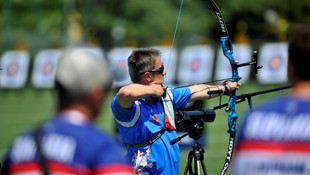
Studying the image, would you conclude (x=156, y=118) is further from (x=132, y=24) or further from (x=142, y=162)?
(x=132, y=24)

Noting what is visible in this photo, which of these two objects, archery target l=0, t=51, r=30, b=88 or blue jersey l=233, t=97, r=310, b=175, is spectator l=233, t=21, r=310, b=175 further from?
archery target l=0, t=51, r=30, b=88

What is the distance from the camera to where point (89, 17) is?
93.0ft

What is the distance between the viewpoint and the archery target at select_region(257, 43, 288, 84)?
55.9 ft

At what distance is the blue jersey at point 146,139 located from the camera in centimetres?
317

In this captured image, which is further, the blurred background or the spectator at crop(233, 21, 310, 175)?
the blurred background

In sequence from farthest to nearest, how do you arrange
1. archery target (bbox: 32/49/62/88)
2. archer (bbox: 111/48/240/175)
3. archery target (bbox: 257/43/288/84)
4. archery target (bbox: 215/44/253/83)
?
archery target (bbox: 32/49/62/88) → archery target (bbox: 215/44/253/83) → archery target (bbox: 257/43/288/84) → archer (bbox: 111/48/240/175)

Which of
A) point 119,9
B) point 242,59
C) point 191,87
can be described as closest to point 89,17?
point 119,9

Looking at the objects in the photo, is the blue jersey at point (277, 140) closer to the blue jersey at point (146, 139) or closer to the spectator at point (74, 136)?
the spectator at point (74, 136)

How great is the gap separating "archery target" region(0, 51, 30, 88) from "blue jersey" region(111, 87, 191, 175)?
16.2 metres

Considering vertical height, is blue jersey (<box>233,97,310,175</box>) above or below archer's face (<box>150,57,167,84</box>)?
below

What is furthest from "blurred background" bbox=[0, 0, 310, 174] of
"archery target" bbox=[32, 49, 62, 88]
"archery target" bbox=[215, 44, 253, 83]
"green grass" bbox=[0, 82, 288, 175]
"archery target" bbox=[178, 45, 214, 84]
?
"green grass" bbox=[0, 82, 288, 175]

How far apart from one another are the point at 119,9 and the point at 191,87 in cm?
2532

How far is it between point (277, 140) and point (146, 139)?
158cm

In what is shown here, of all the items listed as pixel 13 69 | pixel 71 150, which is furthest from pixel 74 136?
pixel 13 69
